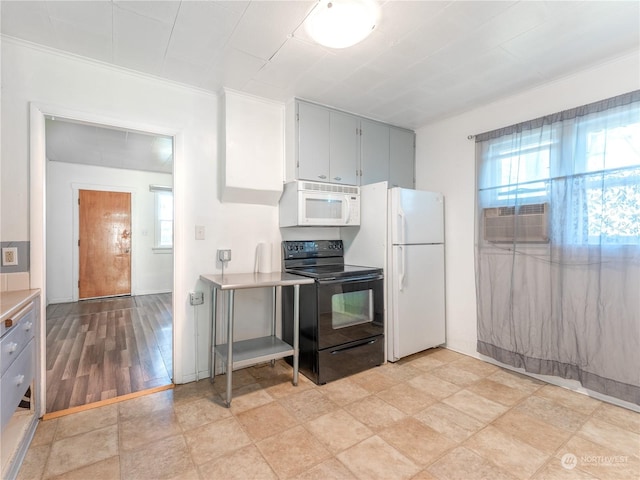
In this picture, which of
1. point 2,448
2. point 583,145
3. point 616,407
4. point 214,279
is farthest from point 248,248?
point 616,407

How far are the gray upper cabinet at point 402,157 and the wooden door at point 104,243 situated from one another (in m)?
4.92

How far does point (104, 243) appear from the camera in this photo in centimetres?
559

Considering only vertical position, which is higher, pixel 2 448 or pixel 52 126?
pixel 52 126

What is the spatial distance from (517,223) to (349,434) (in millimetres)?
2100

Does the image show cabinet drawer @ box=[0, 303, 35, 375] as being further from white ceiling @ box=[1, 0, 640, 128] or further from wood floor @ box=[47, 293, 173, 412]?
white ceiling @ box=[1, 0, 640, 128]

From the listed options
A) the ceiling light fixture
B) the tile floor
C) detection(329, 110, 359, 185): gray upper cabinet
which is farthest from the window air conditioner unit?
the ceiling light fixture

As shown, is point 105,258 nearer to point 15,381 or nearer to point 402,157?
point 15,381

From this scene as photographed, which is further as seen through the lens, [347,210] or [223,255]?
[347,210]

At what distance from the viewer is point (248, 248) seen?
111 inches

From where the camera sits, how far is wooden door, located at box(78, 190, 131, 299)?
213 inches

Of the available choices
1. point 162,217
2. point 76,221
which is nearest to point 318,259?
point 162,217

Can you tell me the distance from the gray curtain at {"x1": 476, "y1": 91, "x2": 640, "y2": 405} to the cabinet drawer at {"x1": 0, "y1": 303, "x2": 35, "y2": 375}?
328 centimetres

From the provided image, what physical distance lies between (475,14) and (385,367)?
264 centimetres

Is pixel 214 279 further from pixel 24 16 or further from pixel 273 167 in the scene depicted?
pixel 24 16
